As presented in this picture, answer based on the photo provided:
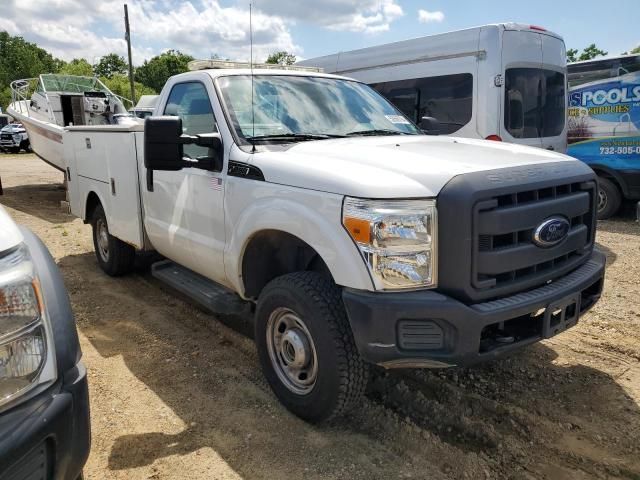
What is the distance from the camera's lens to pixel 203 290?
4.00 meters

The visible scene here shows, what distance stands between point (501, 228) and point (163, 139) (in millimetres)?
1955

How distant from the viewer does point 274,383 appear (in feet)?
10.9

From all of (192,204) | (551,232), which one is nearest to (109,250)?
(192,204)

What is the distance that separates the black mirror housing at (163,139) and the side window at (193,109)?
1.70 feet

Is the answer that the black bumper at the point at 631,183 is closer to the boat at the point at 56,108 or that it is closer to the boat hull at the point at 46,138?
the boat at the point at 56,108

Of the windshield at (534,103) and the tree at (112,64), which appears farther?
the tree at (112,64)

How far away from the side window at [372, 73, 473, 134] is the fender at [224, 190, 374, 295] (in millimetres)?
4530

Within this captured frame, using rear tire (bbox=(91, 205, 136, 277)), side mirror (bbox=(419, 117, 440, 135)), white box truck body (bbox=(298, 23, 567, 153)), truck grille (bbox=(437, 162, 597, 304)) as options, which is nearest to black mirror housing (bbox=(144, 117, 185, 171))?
truck grille (bbox=(437, 162, 597, 304))

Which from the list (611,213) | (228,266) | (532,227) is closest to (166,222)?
(228,266)

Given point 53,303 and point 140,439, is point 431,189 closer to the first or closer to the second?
point 53,303

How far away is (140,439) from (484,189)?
2.27 m

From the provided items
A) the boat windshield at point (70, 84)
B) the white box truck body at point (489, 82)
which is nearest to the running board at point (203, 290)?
the white box truck body at point (489, 82)

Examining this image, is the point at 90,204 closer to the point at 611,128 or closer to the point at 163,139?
the point at 163,139

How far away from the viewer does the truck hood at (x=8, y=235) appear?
169 centimetres
